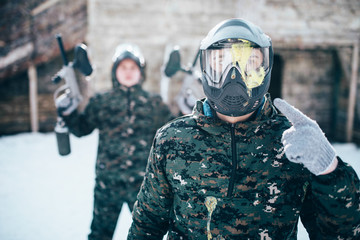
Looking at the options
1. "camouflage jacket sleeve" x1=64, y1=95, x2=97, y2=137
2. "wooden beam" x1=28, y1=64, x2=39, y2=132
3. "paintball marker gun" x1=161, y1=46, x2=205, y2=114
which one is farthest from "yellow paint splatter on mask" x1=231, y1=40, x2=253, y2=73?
"wooden beam" x1=28, y1=64, x2=39, y2=132

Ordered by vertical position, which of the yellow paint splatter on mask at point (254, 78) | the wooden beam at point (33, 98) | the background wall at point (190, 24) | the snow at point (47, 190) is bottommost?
the snow at point (47, 190)

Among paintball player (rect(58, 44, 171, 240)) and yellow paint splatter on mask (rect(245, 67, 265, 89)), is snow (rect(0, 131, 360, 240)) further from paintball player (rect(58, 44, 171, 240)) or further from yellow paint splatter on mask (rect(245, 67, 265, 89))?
yellow paint splatter on mask (rect(245, 67, 265, 89))

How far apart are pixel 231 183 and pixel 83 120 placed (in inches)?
76.5

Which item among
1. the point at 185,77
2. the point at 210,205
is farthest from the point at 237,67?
the point at 185,77

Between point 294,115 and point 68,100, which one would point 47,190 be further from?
point 294,115

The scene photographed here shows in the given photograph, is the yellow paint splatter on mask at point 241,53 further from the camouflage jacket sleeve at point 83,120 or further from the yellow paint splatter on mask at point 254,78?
the camouflage jacket sleeve at point 83,120

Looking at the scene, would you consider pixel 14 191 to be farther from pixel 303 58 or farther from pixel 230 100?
pixel 303 58

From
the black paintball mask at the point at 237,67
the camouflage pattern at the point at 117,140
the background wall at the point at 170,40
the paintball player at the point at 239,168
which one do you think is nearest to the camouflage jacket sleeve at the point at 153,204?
the paintball player at the point at 239,168

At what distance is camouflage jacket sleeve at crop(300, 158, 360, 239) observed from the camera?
96 centimetres

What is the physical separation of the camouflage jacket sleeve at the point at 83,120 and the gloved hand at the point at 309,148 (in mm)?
2106

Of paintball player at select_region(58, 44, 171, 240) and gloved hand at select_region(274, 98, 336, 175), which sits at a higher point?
gloved hand at select_region(274, 98, 336, 175)

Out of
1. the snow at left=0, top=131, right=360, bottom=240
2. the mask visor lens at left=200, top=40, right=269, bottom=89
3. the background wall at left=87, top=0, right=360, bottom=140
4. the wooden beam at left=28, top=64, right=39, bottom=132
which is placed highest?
the background wall at left=87, top=0, right=360, bottom=140

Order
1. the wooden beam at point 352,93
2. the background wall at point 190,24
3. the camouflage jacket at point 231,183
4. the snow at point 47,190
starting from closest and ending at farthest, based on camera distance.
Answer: the camouflage jacket at point 231,183
the snow at point 47,190
the background wall at point 190,24
the wooden beam at point 352,93

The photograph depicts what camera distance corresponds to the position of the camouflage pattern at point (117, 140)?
2.55 m
